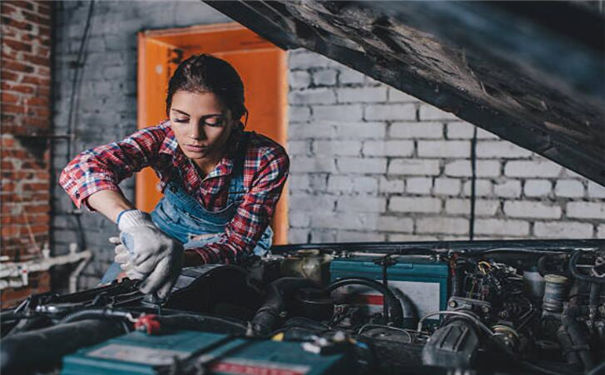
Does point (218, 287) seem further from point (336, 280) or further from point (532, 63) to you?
point (532, 63)

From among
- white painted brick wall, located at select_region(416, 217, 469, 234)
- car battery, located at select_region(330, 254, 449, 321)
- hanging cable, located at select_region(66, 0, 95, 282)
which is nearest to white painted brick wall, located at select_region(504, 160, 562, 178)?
white painted brick wall, located at select_region(416, 217, 469, 234)

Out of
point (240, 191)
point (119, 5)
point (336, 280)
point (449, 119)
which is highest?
point (119, 5)

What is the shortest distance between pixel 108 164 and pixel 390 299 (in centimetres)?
98

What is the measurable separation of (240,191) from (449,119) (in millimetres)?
1557

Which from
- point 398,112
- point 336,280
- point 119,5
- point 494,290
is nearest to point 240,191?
point 336,280

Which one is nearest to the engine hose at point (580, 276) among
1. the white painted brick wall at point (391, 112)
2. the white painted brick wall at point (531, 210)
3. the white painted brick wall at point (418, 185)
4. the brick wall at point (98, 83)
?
the white painted brick wall at point (531, 210)

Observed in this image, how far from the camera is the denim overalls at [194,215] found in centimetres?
208

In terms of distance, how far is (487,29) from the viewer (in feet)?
2.12

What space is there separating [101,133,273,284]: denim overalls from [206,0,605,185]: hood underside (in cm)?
56

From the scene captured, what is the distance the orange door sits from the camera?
12.3 ft

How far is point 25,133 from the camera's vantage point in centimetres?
394

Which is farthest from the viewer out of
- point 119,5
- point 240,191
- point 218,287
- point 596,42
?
point 119,5

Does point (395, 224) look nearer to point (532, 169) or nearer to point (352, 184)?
point (352, 184)

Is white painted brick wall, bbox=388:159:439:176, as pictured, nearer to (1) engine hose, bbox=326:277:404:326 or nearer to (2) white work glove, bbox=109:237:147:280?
(1) engine hose, bbox=326:277:404:326
